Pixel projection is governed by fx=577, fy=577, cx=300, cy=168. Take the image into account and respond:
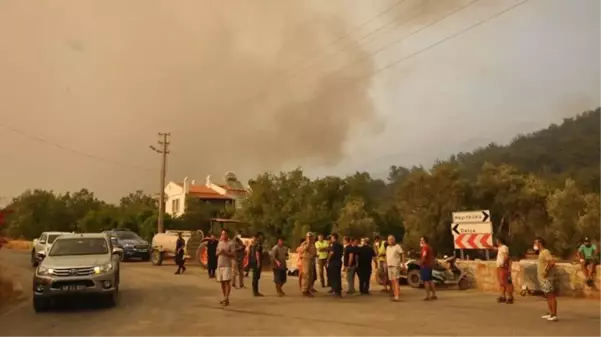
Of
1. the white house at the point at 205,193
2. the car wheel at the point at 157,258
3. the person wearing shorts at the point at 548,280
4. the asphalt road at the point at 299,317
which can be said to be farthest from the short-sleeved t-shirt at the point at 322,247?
the white house at the point at 205,193

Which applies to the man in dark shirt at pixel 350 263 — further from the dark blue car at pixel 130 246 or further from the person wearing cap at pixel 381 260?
the dark blue car at pixel 130 246

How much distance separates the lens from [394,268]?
1590cm

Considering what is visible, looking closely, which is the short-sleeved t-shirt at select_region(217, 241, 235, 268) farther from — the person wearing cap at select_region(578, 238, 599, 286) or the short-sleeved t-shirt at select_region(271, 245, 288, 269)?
the person wearing cap at select_region(578, 238, 599, 286)

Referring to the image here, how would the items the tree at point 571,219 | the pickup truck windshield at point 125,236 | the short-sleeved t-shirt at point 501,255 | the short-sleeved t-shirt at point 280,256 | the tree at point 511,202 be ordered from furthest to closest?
the tree at point 511,202 < the tree at point 571,219 < the pickup truck windshield at point 125,236 < the short-sleeved t-shirt at point 280,256 < the short-sleeved t-shirt at point 501,255

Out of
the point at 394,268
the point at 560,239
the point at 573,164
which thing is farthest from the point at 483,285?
the point at 573,164

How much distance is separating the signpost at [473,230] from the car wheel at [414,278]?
5.64 ft

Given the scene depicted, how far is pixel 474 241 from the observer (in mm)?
19531

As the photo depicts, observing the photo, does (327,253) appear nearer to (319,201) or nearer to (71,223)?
(319,201)

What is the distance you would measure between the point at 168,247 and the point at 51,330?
20.5 metres

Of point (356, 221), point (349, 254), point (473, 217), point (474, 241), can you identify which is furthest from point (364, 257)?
point (356, 221)

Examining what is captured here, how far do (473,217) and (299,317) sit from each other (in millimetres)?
9670

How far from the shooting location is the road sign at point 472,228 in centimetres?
1933

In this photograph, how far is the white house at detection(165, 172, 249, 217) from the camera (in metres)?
79.3

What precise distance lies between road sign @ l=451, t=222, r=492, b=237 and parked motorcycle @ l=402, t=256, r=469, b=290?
3.47ft
